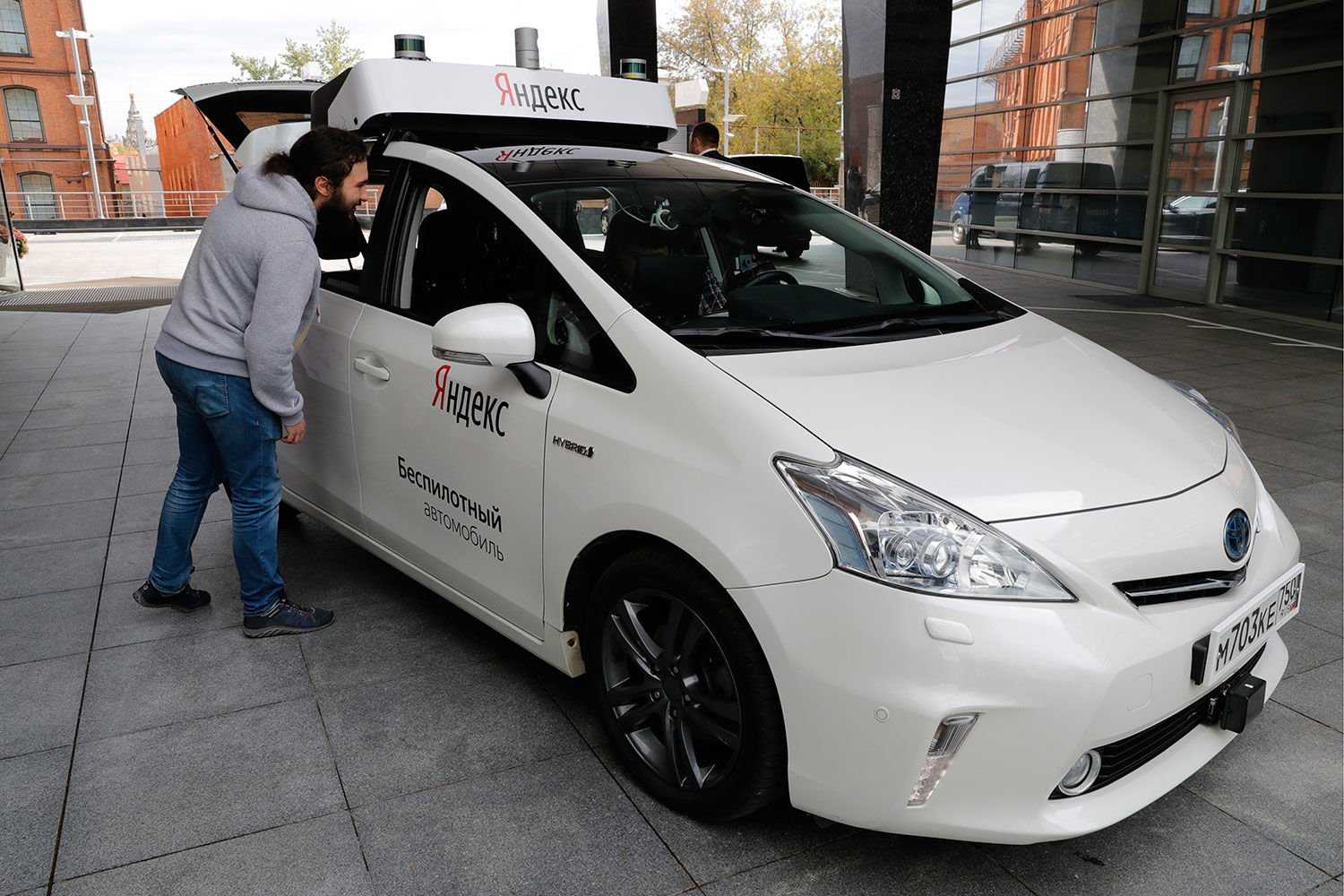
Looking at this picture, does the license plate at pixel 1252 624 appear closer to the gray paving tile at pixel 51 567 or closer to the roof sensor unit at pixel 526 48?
the roof sensor unit at pixel 526 48

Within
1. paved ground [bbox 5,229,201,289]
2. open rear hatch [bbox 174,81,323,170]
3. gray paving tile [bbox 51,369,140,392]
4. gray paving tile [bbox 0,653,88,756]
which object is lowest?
gray paving tile [bbox 0,653,88,756]

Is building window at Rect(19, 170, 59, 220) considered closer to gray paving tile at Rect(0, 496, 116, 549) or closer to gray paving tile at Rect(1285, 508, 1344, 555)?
gray paving tile at Rect(0, 496, 116, 549)

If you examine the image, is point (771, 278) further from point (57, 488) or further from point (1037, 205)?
point (1037, 205)

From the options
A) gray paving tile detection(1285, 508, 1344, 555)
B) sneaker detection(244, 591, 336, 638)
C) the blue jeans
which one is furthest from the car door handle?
gray paving tile detection(1285, 508, 1344, 555)

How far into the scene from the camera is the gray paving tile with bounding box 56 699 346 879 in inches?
96.8

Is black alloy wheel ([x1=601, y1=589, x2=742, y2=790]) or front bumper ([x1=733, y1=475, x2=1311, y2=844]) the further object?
black alloy wheel ([x1=601, y1=589, x2=742, y2=790])

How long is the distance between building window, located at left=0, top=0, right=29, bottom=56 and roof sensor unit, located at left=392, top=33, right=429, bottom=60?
156ft

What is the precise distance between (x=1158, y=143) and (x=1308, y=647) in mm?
10952

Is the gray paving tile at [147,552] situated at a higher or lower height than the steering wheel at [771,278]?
lower

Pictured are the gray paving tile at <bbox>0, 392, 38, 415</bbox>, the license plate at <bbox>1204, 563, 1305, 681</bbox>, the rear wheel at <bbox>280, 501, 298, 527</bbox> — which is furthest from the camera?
the gray paving tile at <bbox>0, 392, 38, 415</bbox>

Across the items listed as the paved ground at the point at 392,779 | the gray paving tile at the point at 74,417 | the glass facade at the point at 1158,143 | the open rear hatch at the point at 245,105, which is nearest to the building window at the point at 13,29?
the glass facade at the point at 1158,143

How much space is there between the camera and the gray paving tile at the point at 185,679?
304 cm

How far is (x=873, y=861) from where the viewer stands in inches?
94.0

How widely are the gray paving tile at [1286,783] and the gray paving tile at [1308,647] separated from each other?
38 centimetres
